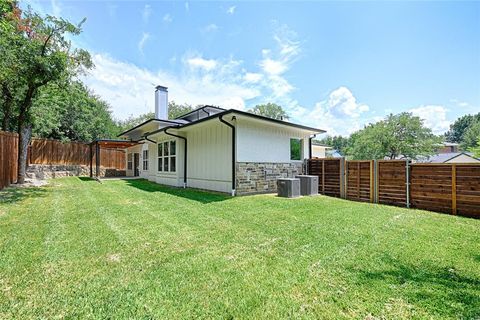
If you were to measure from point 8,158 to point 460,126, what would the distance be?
84327 mm

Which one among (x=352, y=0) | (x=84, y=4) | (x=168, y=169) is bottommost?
(x=168, y=169)

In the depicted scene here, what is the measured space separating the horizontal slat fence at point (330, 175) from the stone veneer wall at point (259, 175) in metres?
1.29

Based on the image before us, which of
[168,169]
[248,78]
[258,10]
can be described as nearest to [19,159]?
[168,169]

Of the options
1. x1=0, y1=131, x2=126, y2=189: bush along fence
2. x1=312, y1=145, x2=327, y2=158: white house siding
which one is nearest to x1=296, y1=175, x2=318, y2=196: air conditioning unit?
x1=312, y1=145, x2=327, y2=158: white house siding

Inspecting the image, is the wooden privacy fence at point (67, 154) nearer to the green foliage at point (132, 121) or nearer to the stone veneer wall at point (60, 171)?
the stone veneer wall at point (60, 171)

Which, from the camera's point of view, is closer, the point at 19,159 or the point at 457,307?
the point at 457,307

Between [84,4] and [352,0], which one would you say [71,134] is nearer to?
[84,4]

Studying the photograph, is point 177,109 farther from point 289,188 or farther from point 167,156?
point 289,188

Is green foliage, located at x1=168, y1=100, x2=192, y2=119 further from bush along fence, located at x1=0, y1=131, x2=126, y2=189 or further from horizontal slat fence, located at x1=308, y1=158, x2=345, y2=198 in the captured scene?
horizontal slat fence, located at x1=308, y1=158, x2=345, y2=198

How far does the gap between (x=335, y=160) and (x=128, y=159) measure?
17.5 meters

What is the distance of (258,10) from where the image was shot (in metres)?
9.09

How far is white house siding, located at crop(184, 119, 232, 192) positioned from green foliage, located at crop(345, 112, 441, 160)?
21.6m

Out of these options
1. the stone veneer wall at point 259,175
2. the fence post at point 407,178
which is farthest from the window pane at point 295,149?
the fence post at point 407,178

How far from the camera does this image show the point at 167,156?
1246 cm
